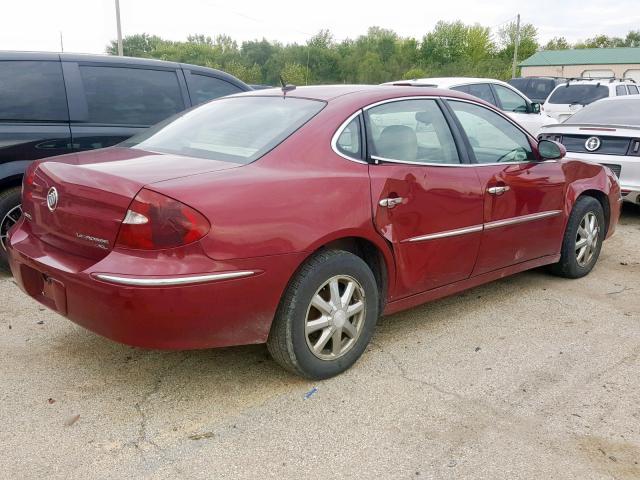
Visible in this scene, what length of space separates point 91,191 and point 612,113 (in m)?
7.08

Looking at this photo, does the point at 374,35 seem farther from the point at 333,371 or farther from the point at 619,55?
the point at 333,371

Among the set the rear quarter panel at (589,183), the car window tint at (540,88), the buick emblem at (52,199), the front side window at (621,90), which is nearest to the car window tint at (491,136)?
the rear quarter panel at (589,183)

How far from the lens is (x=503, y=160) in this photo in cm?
434

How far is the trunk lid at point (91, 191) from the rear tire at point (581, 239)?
3.08 meters

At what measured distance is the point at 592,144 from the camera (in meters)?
7.22

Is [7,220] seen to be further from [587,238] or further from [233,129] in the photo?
[587,238]

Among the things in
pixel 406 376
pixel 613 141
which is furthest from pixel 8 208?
pixel 613 141

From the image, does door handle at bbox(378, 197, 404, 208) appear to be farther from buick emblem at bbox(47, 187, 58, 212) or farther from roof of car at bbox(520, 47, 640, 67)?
roof of car at bbox(520, 47, 640, 67)

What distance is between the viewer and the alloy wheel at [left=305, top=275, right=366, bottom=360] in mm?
3246

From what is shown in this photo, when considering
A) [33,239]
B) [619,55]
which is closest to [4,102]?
[33,239]

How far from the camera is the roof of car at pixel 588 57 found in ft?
196

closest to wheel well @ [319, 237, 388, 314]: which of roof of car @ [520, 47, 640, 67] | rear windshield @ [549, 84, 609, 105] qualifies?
rear windshield @ [549, 84, 609, 105]

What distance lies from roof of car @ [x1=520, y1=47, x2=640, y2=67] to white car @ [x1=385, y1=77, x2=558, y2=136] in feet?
180

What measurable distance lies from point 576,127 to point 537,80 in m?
13.9
